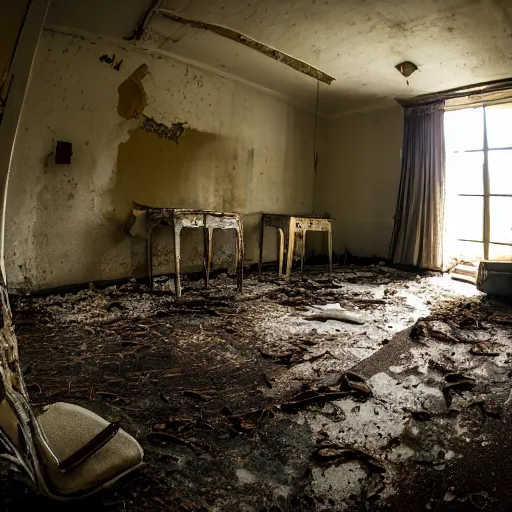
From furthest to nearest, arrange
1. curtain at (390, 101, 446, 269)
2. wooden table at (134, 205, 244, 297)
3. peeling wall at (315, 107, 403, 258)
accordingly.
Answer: peeling wall at (315, 107, 403, 258), curtain at (390, 101, 446, 269), wooden table at (134, 205, 244, 297)

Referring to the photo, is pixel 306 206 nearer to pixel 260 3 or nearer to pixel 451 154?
pixel 451 154

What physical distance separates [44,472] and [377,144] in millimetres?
6457

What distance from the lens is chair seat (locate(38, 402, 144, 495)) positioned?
1020mm

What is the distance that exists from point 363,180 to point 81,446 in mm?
6185

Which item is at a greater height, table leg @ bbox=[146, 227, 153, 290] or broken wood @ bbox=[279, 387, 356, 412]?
table leg @ bbox=[146, 227, 153, 290]

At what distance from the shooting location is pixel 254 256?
18.5 ft

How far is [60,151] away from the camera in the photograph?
3555 mm

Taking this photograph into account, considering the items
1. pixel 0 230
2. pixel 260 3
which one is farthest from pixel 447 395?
pixel 260 3

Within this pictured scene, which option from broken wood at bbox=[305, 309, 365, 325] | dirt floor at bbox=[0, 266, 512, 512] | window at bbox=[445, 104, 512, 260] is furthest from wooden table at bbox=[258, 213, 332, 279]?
window at bbox=[445, 104, 512, 260]

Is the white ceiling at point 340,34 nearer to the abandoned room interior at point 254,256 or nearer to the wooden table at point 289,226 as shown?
the abandoned room interior at point 254,256

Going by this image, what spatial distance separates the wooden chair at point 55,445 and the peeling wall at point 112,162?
2.82m

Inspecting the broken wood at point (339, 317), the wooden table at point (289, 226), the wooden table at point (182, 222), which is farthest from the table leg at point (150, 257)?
the broken wood at point (339, 317)

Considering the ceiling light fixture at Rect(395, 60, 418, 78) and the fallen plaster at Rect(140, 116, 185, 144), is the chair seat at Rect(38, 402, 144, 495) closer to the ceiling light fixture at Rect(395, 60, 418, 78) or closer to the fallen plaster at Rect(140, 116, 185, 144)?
the fallen plaster at Rect(140, 116, 185, 144)

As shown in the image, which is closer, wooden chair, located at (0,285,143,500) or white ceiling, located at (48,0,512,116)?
wooden chair, located at (0,285,143,500)
